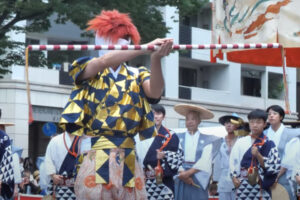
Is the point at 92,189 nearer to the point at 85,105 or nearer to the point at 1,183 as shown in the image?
the point at 85,105

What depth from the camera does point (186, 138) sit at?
9984 millimetres

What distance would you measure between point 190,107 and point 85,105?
4.56 meters

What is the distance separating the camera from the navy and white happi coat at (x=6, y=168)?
7.34 metres

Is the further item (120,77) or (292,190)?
(292,190)

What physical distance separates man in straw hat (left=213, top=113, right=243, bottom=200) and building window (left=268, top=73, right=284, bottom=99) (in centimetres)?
2094

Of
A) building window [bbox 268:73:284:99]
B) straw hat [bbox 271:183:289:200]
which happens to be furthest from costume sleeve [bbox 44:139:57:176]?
building window [bbox 268:73:284:99]

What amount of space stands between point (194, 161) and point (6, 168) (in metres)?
3.13

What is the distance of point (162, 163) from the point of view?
29.5ft

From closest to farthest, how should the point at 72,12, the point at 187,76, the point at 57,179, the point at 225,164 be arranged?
the point at 57,179
the point at 225,164
the point at 72,12
the point at 187,76

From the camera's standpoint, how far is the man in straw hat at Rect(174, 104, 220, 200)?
385 inches

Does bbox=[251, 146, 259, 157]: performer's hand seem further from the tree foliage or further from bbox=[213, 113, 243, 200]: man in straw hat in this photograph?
the tree foliage

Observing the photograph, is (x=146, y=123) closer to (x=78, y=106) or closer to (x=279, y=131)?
(x=78, y=106)

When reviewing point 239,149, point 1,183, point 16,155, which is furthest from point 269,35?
point 16,155

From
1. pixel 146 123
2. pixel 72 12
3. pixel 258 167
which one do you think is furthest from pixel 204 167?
pixel 72 12
